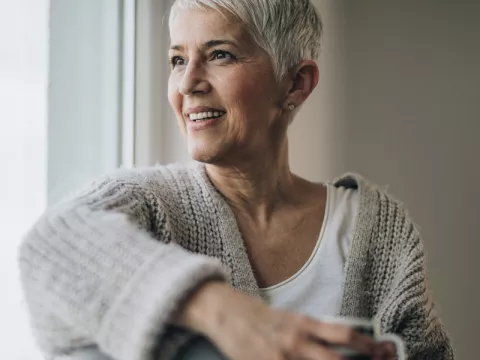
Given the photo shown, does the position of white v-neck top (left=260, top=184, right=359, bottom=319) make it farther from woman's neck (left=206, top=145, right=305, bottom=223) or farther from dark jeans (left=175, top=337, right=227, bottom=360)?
dark jeans (left=175, top=337, right=227, bottom=360)

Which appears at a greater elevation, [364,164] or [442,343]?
[364,164]

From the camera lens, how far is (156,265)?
563 mm

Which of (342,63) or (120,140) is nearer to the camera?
(120,140)

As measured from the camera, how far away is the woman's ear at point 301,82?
99 cm

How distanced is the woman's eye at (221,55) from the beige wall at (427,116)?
592mm

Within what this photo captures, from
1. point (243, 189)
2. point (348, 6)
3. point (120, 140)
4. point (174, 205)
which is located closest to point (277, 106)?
point (243, 189)

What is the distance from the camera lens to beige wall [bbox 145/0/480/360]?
141cm

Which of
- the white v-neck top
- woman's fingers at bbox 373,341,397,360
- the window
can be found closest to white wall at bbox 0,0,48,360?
the window

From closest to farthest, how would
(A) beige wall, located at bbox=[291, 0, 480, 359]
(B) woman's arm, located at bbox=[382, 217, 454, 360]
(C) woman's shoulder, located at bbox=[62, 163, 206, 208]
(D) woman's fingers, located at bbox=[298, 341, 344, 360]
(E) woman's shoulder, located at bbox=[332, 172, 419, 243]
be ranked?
(D) woman's fingers, located at bbox=[298, 341, 344, 360]
(C) woman's shoulder, located at bbox=[62, 163, 206, 208]
(B) woman's arm, located at bbox=[382, 217, 454, 360]
(E) woman's shoulder, located at bbox=[332, 172, 419, 243]
(A) beige wall, located at bbox=[291, 0, 480, 359]

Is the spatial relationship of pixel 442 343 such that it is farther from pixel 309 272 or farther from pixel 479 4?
pixel 479 4

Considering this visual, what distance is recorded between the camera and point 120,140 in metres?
1.28

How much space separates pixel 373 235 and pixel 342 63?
63 centimetres

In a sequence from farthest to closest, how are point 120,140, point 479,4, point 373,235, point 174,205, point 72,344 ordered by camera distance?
point 479,4 < point 120,140 < point 373,235 < point 174,205 < point 72,344

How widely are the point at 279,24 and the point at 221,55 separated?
114 millimetres
